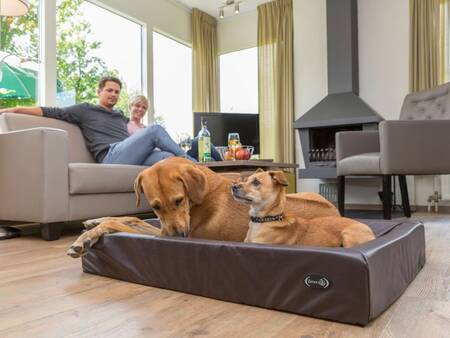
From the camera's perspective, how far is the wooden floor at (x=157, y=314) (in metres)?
0.83

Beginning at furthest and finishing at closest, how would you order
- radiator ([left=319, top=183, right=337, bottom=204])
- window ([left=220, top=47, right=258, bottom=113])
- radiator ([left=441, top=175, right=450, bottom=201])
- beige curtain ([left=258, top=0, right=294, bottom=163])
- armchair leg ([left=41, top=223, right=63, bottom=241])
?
window ([left=220, top=47, right=258, bottom=113]) → beige curtain ([left=258, top=0, right=294, bottom=163]) → radiator ([left=319, top=183, right=337, bottom=204]) → radiator ([left=441, top=175, right=450, bottom=201]) → armchair leg ([left=41, top=223, right=63, bottom=241])

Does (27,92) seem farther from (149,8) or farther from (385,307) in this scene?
(385,307)

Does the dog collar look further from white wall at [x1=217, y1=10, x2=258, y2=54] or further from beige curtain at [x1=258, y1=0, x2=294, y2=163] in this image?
white wall at [x1=217, y1=10, x2=258, y2=54]

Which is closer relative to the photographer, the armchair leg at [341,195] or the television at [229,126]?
the armchair leg at [341,195]

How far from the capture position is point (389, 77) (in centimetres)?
416

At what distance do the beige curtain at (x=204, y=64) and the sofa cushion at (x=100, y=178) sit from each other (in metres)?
2.92

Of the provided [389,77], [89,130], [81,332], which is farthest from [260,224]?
[389,77]

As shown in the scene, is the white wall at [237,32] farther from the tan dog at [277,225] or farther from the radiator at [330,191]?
the tan dog at [277,225]

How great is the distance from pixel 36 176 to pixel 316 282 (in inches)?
72.2

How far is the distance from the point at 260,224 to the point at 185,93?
4557 millimetres

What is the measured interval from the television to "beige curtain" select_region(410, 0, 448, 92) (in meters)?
1.82

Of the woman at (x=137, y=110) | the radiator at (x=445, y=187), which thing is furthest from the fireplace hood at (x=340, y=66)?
the woman at (x=137, y=110)

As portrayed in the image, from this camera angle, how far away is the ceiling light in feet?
8.07

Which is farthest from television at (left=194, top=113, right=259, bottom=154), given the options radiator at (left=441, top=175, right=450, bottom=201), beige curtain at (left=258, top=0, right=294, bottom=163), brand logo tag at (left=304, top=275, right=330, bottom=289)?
brand logo tag at (left=304, top=275, right=330, bottom=289)
